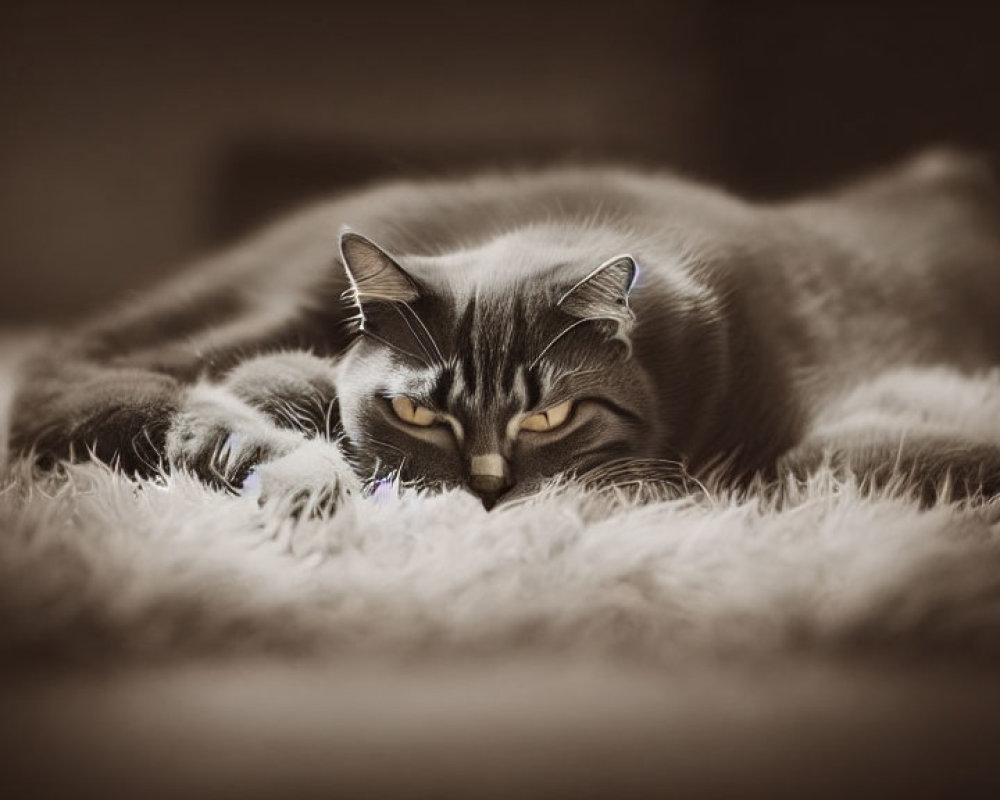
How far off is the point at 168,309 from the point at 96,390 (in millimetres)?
185

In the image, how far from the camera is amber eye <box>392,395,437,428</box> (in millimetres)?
934

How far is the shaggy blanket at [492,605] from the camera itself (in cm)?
60

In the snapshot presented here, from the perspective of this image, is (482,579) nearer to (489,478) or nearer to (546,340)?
(489,478)

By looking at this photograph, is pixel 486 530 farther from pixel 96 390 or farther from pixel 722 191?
pixel 722 191

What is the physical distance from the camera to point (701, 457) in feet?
3.48

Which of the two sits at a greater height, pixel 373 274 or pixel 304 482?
pixel 373 274

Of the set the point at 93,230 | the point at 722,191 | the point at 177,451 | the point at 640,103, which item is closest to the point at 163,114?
the point at 93,230

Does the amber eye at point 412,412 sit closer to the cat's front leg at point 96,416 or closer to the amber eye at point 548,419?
the amber eye at point 548,419

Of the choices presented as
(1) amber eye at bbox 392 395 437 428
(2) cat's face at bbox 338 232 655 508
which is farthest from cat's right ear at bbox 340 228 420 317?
(1) amber eye at bbox 392 395 437 428

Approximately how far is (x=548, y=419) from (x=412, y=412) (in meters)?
0.14

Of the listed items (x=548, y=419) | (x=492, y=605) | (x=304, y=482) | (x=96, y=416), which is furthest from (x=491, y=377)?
(x=96, y=416)

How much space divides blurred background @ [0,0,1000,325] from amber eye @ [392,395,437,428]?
40cm

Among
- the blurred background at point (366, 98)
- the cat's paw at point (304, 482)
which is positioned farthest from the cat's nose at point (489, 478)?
the blurred background at point (366, 98)

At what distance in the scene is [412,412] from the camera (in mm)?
943
